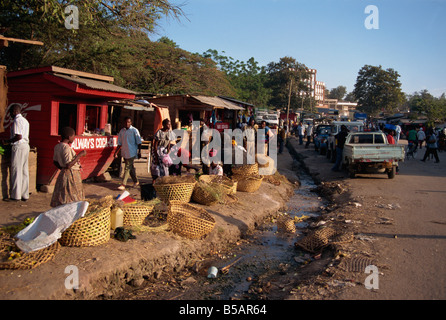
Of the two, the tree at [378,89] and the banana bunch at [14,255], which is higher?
the tree at [378,89]

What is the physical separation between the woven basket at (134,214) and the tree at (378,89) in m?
65.4

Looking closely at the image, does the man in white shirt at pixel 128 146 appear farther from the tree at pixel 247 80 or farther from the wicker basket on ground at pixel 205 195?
the tree at pixel 247 80

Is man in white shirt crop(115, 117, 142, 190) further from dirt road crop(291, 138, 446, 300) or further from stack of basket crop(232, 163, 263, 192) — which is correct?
dirt road crop(291, 138, 446, 300)

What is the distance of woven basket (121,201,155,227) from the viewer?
6395 mm

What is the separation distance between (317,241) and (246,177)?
385cm

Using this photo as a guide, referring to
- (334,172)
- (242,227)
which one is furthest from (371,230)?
(334,172)

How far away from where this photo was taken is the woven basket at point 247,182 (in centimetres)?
1067

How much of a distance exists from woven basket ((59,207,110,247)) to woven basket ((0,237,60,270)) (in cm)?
21

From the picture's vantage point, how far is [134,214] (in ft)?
21.2

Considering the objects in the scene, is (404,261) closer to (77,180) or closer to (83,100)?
(77,180)

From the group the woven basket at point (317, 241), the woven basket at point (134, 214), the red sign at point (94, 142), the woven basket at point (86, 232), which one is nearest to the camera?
the woven basket at point (86, 232)

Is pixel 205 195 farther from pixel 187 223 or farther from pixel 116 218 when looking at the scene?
pixel 116 218

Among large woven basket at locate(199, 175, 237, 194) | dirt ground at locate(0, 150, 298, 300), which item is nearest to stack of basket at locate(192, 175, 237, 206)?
large woven basket at locate(199, 175, 237, 194)

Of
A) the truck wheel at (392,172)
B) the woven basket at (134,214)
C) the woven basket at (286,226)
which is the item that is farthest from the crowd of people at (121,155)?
the truck wheel at (392,172)
